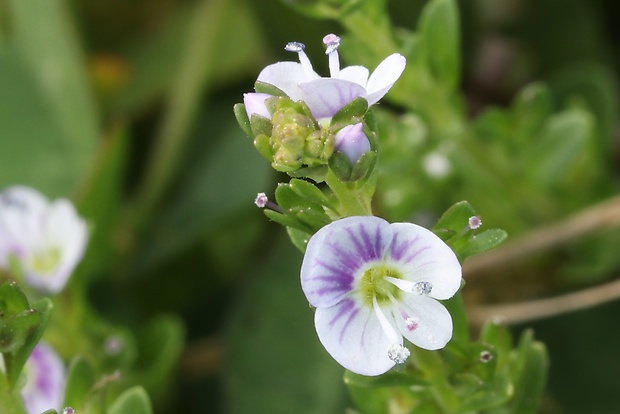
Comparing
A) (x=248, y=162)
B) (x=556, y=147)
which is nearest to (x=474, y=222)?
(x=556, y=147)

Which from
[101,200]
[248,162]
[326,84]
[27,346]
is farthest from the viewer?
[248,162]

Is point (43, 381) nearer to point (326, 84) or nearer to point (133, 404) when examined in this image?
point (133, 404)

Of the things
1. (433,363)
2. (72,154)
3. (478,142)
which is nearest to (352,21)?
(478,142)

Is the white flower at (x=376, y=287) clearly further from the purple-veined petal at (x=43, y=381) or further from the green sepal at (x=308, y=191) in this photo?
the purple-veined petal at (x=43, y=381)

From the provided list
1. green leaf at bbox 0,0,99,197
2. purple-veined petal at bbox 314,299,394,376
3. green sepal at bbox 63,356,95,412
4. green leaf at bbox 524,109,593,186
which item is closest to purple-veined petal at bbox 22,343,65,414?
green sepal at bbox 63,356,95,412

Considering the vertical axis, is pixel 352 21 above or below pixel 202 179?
below

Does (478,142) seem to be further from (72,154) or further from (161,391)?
(72,154)
